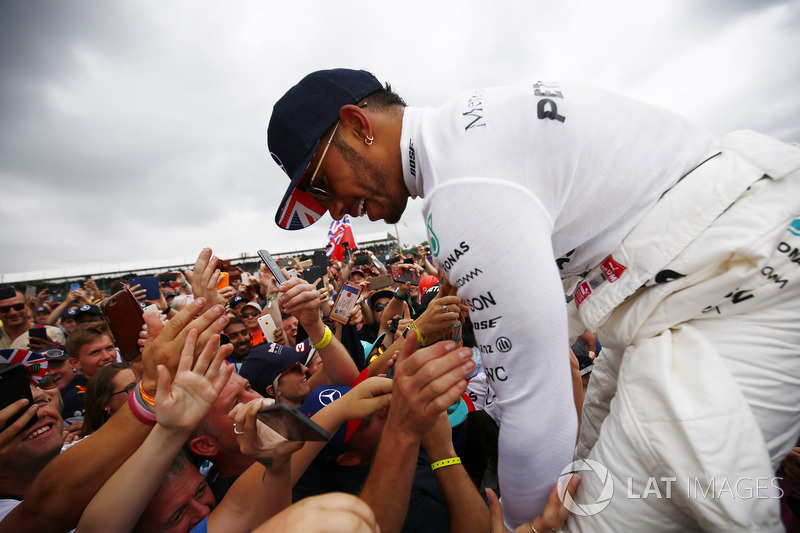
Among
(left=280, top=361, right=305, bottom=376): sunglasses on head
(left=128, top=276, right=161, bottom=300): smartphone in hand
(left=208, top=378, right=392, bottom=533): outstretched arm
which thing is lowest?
(left=208, top=378, right=392, bottom=533): outstretched arm

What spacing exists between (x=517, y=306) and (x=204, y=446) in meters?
2.48

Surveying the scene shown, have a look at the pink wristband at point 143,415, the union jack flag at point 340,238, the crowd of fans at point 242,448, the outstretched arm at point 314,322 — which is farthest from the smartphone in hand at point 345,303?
the union jack flag at point 340,238

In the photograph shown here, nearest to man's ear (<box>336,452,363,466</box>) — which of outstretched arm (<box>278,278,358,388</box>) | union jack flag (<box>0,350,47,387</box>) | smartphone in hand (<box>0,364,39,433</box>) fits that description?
outstretched arm (<box>278,278,358,388</box>)

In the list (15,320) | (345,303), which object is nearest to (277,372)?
(345,303)

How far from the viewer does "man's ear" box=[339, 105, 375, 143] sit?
1.47 metres

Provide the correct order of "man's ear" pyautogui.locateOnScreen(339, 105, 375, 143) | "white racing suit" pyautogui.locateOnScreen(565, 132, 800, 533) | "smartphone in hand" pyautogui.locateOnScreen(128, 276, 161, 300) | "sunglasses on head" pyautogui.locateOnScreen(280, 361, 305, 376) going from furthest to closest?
1. "smartphone in hand" pyautogui.locateOnScreen(128, 276, 161, 300)
2. "sunglasses on head" pyautogui.locateOnScreen(280, 361, 305, 376)
3. "man's ear" pyautogui.locateOnScreen(339, 105, 375, 143)
4. "white racing suit" pyautogui.locateOnScreen(565, 132, 800, 533)

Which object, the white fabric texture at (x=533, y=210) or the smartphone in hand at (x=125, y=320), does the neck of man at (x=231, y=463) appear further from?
the white fabric texture at (x=533, y=210)

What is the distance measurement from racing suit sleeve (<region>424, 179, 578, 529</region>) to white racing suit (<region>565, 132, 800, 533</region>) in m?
0.21

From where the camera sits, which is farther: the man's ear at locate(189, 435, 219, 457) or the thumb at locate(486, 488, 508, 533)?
the man's ear at locate(189, 435, 219, 457)

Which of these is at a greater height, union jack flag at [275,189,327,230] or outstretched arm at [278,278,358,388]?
union jack flag at [275,189,327,230]

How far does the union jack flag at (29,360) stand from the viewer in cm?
289

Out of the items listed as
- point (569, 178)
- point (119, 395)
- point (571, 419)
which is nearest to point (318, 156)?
point (569, 178)

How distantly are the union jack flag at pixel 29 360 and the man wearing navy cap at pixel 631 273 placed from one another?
12.7 ft

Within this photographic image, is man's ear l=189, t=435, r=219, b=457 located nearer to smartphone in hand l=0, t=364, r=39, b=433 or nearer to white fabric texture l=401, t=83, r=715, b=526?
smartphone in hand l=0, t=364, r=39, b=433
